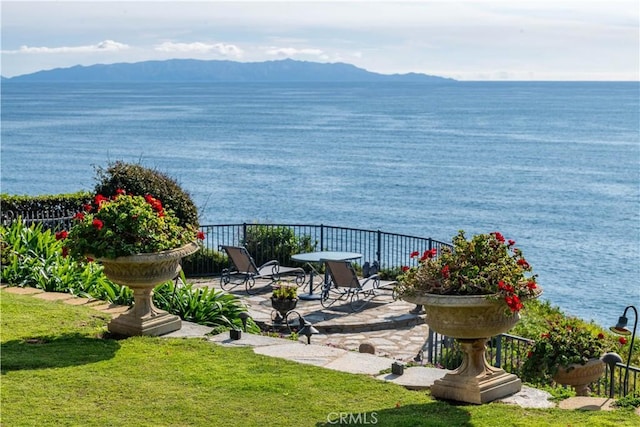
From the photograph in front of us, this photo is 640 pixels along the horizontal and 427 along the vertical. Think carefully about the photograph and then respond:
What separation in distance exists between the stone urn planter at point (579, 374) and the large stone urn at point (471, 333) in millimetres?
1368

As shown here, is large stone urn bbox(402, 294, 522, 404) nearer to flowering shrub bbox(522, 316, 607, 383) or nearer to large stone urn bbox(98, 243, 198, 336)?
flowering shrub bbox(522, 316, 607, 383)

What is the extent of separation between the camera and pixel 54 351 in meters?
8.98

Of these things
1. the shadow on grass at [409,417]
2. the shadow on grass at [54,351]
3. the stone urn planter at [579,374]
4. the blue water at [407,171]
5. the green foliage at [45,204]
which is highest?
the green foliage at [45,204]

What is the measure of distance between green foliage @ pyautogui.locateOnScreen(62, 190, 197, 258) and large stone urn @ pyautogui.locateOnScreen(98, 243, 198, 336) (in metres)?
0.10

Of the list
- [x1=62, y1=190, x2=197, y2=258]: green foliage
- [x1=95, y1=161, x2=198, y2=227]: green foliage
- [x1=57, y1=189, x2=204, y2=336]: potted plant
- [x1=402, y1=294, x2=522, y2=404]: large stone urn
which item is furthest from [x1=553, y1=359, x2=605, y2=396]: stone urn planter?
[x1=95, y1=161, x2=198, y2=227]: green foliage

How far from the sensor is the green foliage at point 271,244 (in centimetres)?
1877

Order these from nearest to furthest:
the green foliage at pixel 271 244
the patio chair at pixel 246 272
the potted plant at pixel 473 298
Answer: the potted plant at pixel 473 298
the patio chair at pixel 246 272
the green foliage at pixel 271 244

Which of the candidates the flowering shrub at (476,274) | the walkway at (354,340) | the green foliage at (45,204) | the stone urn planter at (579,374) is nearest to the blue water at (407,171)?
the walkway at (354,340)

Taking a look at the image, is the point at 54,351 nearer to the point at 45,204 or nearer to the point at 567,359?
the point at 567,359

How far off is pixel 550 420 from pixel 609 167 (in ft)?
205

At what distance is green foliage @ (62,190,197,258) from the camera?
9.16 m

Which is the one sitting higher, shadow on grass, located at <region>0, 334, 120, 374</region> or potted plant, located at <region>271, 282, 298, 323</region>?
shadow on grass, located at <region>0, 334, 120, 374</region>

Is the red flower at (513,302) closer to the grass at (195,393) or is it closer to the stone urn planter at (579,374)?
the grass at (195,393)

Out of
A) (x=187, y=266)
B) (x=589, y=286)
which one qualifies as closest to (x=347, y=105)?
(x=589, y=286)
